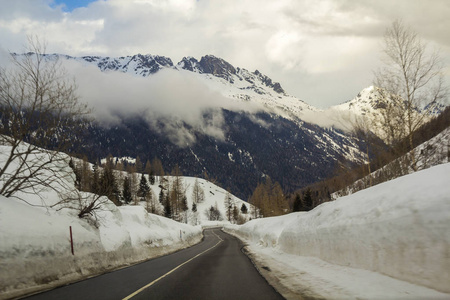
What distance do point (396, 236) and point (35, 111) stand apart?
512 inches

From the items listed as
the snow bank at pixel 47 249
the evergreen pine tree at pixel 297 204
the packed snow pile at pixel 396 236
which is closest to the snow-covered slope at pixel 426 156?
the packed snow pile at pixel 396 236

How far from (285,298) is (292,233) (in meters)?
9.31

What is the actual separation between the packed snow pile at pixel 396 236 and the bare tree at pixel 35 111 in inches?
422

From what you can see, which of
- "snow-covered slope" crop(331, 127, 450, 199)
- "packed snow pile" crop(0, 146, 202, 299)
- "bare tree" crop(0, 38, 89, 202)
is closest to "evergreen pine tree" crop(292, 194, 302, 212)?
"snow-covered slope" crop(331, 127, 450, 199)

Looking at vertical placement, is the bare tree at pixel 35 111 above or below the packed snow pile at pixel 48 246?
above

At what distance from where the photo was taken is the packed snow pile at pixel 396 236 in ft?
18.5

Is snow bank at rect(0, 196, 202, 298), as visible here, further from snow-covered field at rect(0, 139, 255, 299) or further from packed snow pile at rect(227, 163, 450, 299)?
packed snow pile at rect(227, 163, 450, 299)

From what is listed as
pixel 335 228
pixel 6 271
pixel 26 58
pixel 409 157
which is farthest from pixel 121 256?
pixel 409 157

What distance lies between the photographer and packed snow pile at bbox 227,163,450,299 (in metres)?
5.64

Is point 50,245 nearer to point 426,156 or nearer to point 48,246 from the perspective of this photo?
point 48,246

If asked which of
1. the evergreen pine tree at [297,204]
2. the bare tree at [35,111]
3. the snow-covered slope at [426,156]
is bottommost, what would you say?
the evergreen pine tree at [297,204]

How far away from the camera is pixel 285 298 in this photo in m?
6.79

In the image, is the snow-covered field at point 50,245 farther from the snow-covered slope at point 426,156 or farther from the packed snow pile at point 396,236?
the snow-covered slope at point 426,156

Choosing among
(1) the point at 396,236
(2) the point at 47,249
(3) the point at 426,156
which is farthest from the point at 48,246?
(3) the point at 426,156
